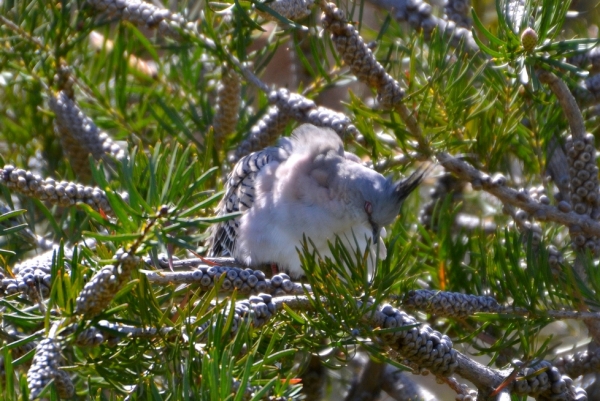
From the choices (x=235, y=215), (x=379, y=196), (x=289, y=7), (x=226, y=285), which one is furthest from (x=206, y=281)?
(x=379, y=196)

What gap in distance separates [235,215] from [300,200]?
159 cm

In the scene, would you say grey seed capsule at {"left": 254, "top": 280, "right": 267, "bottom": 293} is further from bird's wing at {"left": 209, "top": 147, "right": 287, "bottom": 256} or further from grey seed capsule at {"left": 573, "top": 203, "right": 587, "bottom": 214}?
bird's wing at {"left": 209, "top": 147, "right": 287, "bottom": 256}

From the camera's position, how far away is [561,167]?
213 cm

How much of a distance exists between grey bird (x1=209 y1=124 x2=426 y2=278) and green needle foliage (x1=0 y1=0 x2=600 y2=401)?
0.45ft

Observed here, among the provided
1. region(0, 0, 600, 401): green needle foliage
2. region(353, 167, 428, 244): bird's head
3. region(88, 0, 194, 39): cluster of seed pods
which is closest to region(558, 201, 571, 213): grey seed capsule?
region(0, 0, 600, 401): green needle foliage

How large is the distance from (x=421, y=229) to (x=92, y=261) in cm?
102

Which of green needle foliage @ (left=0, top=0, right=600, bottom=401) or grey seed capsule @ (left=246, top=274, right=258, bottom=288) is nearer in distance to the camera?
green needle foliage @ (left=0, top=0, right=600, bottom=401)

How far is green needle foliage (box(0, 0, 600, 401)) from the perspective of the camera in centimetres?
114

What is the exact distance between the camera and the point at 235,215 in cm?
111

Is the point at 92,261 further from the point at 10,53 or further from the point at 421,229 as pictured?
the point at 10,53

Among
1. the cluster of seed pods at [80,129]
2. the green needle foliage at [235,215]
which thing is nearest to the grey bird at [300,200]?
the green needle foliage at [235,215]

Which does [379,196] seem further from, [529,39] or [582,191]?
[529,39]

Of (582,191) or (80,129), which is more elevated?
(582,191)

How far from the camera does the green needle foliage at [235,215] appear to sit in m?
1.14
